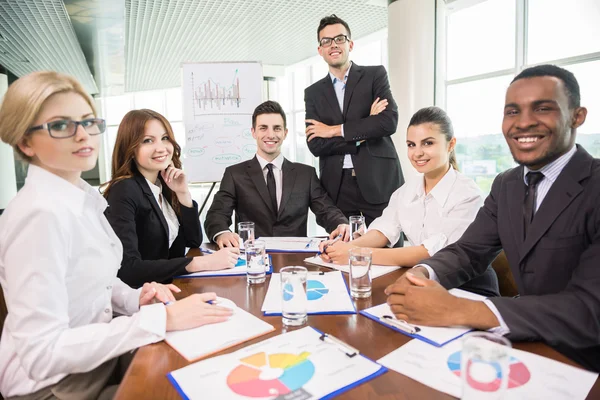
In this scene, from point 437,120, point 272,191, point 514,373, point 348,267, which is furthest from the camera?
point 272,191

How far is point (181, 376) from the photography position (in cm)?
86

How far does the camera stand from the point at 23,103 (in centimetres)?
109

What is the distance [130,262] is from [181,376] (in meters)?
0.97

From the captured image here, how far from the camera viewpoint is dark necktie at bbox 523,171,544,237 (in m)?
1.36

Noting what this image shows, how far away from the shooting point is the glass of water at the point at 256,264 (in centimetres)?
151

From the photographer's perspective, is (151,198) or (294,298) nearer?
(294,298)

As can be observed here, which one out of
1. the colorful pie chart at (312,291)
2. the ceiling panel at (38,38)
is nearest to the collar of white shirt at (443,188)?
the colorful pie chart at (312,291)

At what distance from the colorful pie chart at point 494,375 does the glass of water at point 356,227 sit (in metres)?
1.19

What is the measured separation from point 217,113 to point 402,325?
10.8 feet

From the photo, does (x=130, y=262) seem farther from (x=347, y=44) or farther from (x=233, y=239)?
(x=347, y=44)

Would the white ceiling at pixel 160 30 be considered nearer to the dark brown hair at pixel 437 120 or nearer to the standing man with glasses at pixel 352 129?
the standing man with glasses at pixel 352 129

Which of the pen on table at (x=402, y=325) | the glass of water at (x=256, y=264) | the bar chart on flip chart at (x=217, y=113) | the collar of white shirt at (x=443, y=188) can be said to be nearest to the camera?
the pen on table at (x=402, y=325)

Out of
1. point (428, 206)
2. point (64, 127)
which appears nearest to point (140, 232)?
point (64, 127)

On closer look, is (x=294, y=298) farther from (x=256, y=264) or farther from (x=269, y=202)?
(x=269, y=202)
